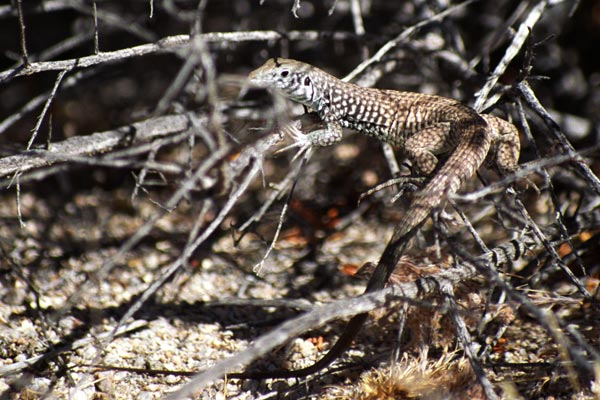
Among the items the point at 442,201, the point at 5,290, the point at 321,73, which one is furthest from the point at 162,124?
the point at 442,201

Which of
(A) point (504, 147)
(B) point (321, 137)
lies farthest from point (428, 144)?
(B) point (321, 137)

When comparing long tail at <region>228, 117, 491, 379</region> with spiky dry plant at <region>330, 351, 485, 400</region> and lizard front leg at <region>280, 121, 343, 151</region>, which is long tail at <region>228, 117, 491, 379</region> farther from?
lizard front leg at <region>280, 121, 343, 151</region>

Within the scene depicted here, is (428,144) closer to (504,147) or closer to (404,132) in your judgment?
(404,132)

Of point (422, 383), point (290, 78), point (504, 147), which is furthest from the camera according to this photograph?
point (290, 78)

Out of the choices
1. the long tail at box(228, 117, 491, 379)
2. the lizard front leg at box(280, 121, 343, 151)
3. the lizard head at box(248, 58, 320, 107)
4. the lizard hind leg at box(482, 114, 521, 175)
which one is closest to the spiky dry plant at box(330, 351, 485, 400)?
the long tail at box(228, 117, 491, 379)

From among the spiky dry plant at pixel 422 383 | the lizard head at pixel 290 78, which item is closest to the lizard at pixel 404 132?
the lizard head at pixel 290 78

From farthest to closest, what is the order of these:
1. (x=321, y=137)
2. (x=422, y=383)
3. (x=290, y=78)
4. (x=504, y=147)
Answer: (x=290, y=78)
(x=321, y=137)
(x=504, y=147)
(x=422, y=383)

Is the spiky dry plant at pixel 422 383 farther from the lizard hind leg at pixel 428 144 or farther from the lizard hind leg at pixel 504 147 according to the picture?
the lizard hind leg at pixel 504 147
